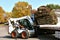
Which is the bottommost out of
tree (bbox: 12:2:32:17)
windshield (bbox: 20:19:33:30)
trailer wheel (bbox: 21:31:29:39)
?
trailer wheel (bbox: 21:31:29:39)

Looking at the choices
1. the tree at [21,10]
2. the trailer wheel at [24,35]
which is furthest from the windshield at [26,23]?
the tree at [21,10]

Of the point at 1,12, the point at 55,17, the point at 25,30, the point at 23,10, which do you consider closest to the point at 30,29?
the point at 25,30

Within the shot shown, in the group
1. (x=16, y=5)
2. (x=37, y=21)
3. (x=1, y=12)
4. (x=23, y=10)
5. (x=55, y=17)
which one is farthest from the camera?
(x=1, y=12)

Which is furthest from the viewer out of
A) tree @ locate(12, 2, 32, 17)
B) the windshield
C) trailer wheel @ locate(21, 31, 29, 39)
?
tree @ locate(12, 2, 32, 17)

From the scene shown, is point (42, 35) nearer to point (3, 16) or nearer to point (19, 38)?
point (19, 38)

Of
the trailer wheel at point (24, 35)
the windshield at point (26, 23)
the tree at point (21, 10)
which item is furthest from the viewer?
the tree at point (21, 10)

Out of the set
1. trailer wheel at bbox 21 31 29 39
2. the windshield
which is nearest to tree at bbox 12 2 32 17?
the windshield

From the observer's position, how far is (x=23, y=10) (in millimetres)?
53500

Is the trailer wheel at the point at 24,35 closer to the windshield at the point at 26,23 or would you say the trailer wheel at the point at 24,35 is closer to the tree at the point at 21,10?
the windshield at the point at 26,23

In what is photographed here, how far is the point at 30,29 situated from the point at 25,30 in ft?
1.67

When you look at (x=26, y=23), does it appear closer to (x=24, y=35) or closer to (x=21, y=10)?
(x=24, y=35)

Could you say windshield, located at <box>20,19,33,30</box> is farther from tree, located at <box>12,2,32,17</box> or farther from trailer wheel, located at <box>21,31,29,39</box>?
tree, located at <box>12,2,32,17</box>

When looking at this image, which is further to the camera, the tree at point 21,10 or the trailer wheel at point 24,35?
the tree at point 21,10

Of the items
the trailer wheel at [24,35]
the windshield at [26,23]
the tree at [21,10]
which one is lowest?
the trailer wheel at [24,35]
